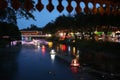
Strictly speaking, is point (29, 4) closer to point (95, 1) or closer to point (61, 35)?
point (95, 1)

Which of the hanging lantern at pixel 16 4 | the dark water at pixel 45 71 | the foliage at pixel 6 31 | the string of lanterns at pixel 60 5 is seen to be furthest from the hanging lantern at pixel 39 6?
the foliage at pixel 6 31

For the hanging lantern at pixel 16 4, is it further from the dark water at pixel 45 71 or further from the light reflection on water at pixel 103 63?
the light reflection on water at pixel 103 63

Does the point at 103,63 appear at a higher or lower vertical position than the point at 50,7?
Result: lower

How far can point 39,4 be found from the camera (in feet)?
17.1

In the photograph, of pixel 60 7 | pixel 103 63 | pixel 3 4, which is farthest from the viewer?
pixel 103 63

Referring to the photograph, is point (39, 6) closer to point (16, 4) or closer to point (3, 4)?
point (16, 4)

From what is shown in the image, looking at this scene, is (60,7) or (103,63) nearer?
(60,7)

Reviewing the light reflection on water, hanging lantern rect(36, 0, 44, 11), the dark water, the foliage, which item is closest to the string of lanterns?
hanging lantern rect(36, 0, 44, 11)

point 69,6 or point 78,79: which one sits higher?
point 69,6

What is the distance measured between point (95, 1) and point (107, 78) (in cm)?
1899

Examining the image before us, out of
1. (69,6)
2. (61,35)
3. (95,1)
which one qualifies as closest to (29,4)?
(69,6)

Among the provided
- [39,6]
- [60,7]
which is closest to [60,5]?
[60,7]

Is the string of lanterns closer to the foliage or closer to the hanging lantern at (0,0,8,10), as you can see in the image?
the hanging lantern at (0,0,8,10)

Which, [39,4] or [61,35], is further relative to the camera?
[61,35]
